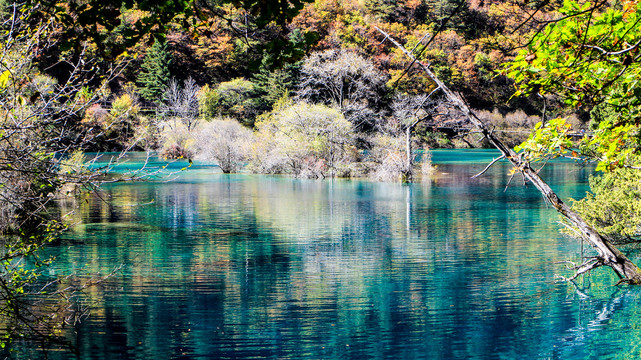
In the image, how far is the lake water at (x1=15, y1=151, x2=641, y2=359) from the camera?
29.7 feet

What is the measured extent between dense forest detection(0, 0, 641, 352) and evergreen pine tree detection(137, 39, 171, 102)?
168 mm

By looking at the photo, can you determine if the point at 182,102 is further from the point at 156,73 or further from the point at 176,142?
the point at 176,142

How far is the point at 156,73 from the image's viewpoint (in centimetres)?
5659

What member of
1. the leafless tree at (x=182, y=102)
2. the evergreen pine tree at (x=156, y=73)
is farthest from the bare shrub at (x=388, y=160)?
the evergreen pine tree at (x=156, y=73)

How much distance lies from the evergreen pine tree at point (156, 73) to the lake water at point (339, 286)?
1353 inches

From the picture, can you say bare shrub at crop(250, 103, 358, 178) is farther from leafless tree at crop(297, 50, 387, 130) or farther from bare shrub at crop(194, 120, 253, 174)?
leafless tree at crop(297, 50, 387, 130)

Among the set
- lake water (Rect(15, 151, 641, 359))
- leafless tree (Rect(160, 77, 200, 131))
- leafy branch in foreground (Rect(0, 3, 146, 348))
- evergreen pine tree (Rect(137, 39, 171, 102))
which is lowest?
lake water (Rect(15, 151, 641, 359))

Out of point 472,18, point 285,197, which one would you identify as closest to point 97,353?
point 285,197

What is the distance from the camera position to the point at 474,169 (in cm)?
3975

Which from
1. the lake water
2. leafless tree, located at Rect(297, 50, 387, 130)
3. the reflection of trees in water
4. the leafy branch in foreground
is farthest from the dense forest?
the reflection of trees in water

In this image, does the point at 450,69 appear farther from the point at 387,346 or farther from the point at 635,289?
the point at 387,346

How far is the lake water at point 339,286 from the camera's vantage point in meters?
9.05

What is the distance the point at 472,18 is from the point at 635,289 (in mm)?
54623

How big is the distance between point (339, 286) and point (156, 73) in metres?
48.3
